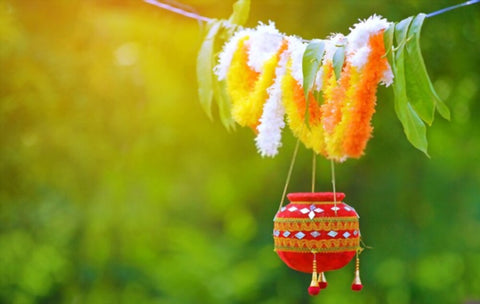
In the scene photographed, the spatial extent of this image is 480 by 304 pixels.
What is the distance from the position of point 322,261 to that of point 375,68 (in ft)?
1.46

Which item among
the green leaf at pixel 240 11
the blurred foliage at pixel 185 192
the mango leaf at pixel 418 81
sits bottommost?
the blurred foliage at pixel 185 192

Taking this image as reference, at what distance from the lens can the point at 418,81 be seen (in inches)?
68.4

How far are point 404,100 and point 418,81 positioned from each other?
0.05 metres

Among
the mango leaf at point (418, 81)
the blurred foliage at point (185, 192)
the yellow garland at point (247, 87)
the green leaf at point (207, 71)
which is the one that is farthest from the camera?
the blurred foliage at point (185, 192)

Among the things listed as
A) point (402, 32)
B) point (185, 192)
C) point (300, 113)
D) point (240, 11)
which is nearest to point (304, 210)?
point (300, 113)

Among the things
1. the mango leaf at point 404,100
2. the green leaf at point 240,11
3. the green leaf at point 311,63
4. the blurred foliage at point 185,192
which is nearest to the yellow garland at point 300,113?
the green leaf at point 311,63

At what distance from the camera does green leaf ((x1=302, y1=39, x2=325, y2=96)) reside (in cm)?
179

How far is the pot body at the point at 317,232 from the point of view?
6.23 feet

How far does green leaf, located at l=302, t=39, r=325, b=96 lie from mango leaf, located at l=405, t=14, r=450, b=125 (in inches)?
7.3

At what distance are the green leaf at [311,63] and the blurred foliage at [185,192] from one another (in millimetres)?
2664

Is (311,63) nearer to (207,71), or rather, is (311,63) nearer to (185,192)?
(207,71)

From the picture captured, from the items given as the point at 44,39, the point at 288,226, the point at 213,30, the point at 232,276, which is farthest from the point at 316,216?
the point at 232,276

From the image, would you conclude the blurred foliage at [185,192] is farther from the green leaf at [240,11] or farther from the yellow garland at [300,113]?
the yellow garland at [300,113]

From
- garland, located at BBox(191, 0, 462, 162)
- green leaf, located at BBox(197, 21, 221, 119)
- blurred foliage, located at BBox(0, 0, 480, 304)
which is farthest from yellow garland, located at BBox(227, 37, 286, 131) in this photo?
blurred foliage, located at BBox(0, 0, 480, 304)
